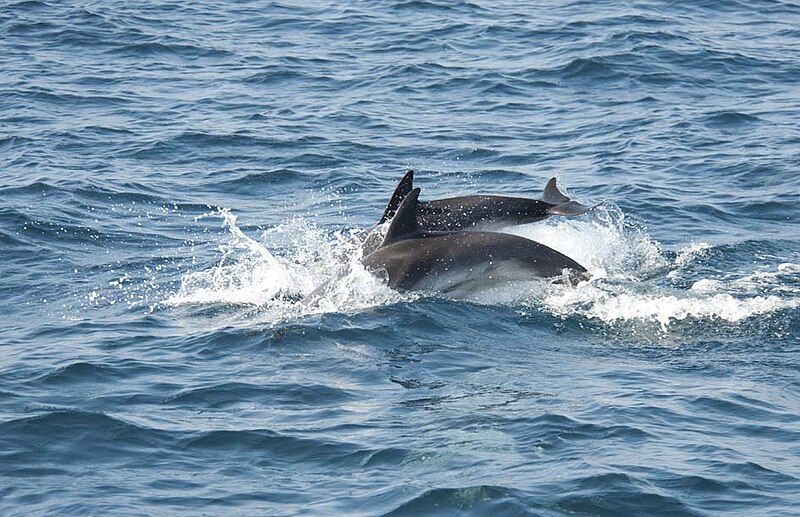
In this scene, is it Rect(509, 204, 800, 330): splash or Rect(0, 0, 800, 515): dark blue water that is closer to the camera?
Rect(0, 0, 800, 515): dark blue water

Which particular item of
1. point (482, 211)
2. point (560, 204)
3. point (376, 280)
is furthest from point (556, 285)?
point (376, 280)

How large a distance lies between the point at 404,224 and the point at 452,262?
2.20 ft

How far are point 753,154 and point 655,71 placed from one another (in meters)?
4.88

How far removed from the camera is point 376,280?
14.7m

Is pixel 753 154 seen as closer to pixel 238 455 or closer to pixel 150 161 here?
pixel 150 161

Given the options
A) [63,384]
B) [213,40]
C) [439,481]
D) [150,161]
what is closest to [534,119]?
Answer: [150,161]

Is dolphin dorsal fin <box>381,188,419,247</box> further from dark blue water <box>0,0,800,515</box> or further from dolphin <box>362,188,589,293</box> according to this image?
dark blue water <box>0,0,800,515</box>

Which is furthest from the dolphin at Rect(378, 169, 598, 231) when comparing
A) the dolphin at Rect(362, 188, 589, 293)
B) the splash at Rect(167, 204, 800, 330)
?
the splash at Rect(167, 204, 800, 330)

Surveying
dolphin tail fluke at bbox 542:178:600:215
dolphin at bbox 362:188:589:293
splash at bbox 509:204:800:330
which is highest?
dolphin tail fluke at bbox 542:178:600:215

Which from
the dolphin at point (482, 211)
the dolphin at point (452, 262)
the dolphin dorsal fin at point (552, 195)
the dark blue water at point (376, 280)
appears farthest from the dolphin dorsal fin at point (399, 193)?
the dolphin dorsal fin at point (552, 195)

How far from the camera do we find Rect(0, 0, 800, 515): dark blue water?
10.5 metres

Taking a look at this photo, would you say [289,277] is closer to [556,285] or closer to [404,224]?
[404,224]

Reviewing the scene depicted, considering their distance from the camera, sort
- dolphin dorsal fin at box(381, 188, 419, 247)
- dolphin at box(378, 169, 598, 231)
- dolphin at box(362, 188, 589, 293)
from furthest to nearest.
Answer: dolphin at box(378, 169, 598, 231)
dolphin at box(362, 188, 589, 293)
dolphin dorsal fin at box(381, 188, 419, 247)

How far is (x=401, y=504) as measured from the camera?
31.6ft
